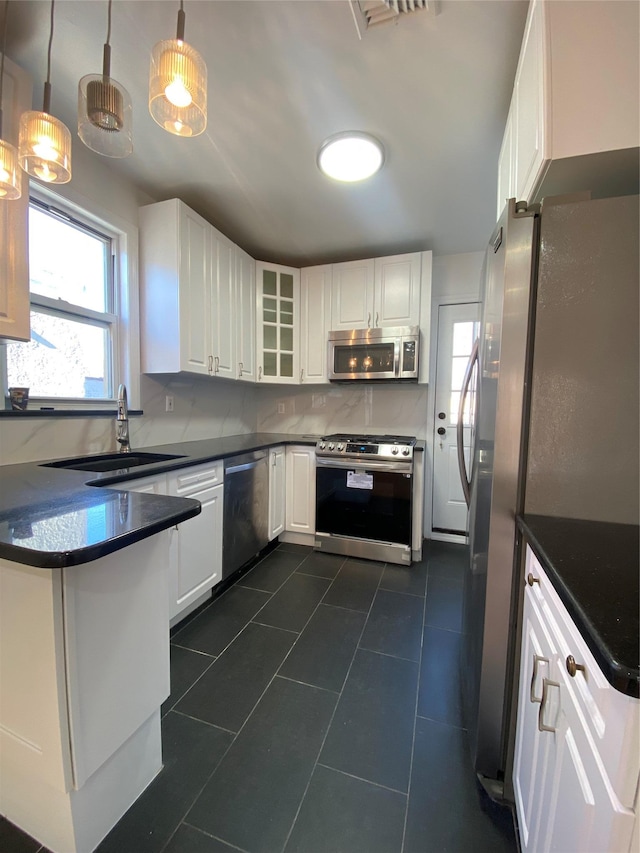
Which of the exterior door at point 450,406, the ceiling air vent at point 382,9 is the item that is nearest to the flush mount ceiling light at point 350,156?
the ceiling air vent at point 382,9

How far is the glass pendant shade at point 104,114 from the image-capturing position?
939mm

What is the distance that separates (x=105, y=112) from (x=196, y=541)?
1.80 m

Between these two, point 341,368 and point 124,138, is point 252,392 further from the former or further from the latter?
point 124,138

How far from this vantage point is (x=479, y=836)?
3.22 ft

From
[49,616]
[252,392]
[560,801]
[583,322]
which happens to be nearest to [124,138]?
[49,616]

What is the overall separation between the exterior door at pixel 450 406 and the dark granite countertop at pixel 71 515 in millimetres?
2514

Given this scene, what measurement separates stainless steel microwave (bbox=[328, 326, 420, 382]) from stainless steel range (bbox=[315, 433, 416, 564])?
Answer: 547 mm

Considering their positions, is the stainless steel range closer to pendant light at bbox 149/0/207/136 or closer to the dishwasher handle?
the dishwasher handle

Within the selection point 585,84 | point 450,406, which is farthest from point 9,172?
point 450,406

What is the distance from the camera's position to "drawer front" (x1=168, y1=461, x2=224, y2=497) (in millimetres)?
1770

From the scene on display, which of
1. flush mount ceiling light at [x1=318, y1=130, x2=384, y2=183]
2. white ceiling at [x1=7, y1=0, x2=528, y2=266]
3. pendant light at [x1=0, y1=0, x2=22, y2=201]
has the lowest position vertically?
pendant light at [x1=0, y1=0, x2=22, y2=201]

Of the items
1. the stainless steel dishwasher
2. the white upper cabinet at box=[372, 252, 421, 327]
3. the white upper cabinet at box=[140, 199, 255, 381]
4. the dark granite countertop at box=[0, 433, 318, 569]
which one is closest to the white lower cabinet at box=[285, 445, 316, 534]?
the stainless steel dishwasher

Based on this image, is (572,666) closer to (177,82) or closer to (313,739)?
(313,739)

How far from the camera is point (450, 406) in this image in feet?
10.1
